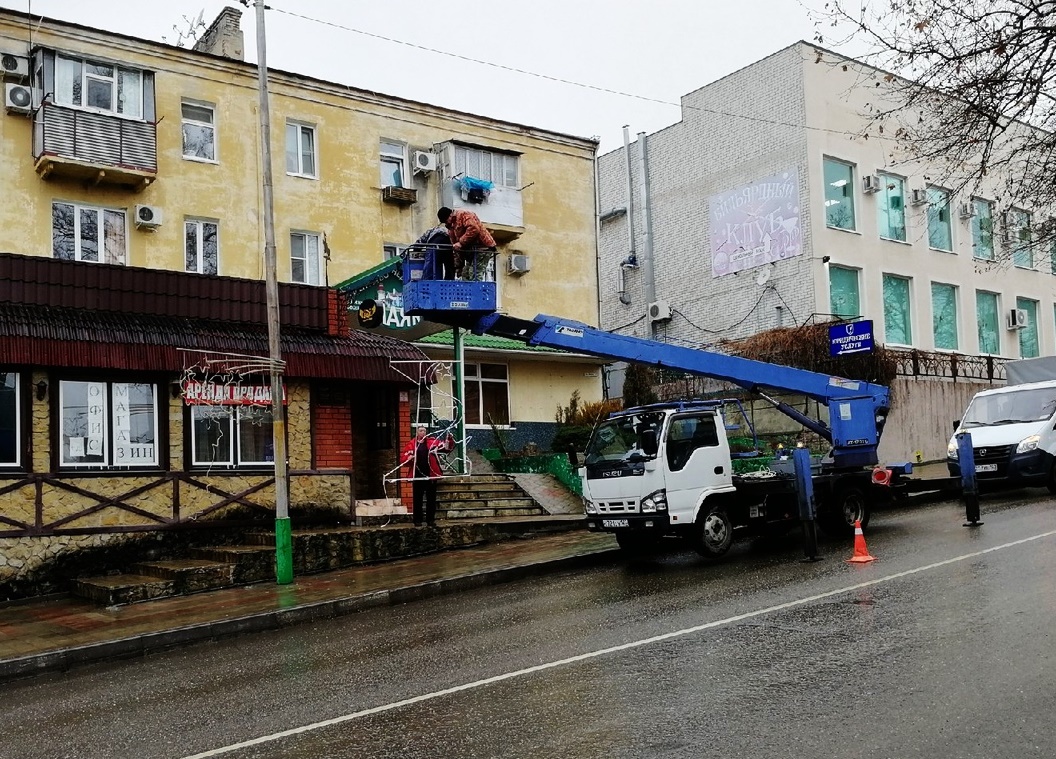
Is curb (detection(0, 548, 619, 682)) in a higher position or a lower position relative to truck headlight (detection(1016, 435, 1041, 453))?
lower

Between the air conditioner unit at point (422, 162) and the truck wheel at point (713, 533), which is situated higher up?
the air conditioner unit at point (422, 162)

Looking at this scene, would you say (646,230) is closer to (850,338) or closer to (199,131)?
(850,338)

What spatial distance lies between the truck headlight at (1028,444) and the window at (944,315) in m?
14.4

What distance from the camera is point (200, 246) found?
952 inches

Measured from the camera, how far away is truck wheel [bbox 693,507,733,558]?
563 inches

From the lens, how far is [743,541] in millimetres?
16609

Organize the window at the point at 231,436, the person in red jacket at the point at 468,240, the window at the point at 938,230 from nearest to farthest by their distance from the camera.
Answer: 1. the person in red jacket at the point at 468,240
2. the window at the point at 231,436
3. the window at the point at 938,230

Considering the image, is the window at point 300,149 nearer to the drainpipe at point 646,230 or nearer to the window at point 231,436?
the window at point 231,436

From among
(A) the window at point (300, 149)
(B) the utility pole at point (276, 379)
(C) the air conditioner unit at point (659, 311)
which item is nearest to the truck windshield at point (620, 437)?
(B) the utility pole at point (276, 379)

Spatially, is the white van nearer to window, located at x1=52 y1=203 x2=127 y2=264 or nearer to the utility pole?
the utility pole

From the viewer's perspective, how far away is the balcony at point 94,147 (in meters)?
21.5

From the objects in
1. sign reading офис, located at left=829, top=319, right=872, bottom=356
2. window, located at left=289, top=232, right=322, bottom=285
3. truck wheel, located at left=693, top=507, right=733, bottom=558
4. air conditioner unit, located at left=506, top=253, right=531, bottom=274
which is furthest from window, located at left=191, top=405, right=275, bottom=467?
sign reading офис, located at left=829, top=319, right=872, bottom=356

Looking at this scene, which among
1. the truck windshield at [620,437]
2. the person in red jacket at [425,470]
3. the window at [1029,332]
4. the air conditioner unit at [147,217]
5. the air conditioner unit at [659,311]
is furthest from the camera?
the window at [1029,332]

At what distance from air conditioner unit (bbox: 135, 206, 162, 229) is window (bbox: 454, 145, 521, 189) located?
778 centimetres
